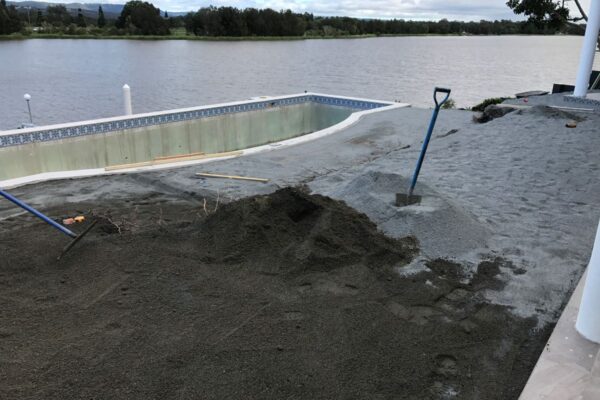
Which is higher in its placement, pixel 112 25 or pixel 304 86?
pixel 112 25

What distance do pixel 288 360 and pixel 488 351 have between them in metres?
1.09

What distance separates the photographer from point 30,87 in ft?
73.9

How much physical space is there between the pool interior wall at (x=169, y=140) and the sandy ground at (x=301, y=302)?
221 cm

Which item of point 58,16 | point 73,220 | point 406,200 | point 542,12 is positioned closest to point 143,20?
point 58,16

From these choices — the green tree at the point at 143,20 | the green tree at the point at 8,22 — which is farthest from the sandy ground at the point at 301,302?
the green tree at the point at 143,20

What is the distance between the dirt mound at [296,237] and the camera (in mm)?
3719

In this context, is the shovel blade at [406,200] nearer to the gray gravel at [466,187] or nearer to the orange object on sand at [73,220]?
the gray gravel at [466,187]

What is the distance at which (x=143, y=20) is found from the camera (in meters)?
57.9

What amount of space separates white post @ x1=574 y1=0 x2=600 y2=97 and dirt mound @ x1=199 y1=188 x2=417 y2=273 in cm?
1057

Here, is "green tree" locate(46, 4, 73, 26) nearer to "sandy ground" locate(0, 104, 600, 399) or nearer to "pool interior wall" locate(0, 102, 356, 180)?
"pool interior wall" locate(0, 102, 356, 180)

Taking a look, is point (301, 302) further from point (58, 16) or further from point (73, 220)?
point (58, 16)

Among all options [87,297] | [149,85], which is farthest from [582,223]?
[149,85]

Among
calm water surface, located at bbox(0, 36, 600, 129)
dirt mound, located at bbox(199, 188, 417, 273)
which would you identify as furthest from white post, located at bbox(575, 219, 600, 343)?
calm water surface, located at bbox(0, 36, 600, 129)

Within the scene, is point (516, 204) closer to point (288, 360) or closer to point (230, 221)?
point (230, 221)
